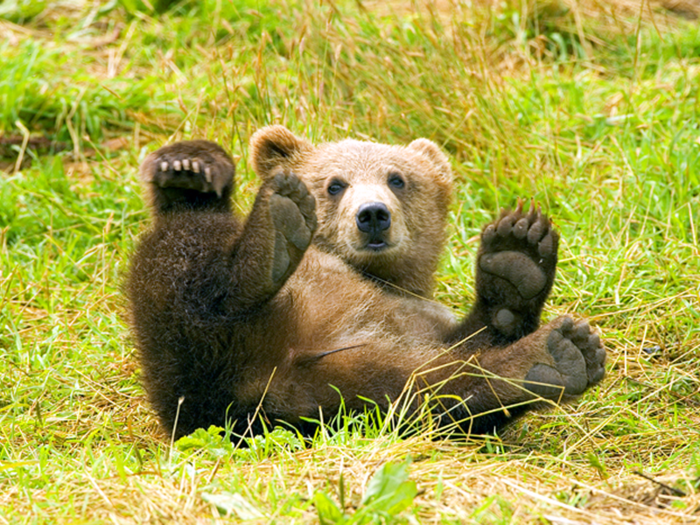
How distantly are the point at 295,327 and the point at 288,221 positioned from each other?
1.54ft

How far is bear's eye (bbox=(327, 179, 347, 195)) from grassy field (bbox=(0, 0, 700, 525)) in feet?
2.25

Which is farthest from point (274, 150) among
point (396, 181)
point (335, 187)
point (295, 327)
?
Answer: point (295, 327)

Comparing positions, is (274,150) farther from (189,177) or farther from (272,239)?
(272,239)

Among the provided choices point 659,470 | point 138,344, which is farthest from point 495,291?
point 138,344

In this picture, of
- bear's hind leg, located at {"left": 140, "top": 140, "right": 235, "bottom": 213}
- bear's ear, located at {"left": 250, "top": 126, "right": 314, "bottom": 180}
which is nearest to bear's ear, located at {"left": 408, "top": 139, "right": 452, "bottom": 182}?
bear's ear, located at {"left": 250, "top": 126, "right": 314, "bottom": 180}

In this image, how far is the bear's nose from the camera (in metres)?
4.62

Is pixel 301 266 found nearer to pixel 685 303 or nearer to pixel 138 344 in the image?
pixel 138 344

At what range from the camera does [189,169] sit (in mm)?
3992

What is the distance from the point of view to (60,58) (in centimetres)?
835

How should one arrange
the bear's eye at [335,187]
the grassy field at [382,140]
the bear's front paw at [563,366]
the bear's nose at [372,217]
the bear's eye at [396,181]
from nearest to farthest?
the grassy field at [382,140], the bear's front paw at [563,366], the bear's nose at [372,217], the bear's eye at [335,187], the bear's eye at [396,181]

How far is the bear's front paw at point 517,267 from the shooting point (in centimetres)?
408

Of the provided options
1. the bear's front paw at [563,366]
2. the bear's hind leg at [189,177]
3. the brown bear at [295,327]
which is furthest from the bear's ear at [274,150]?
the bear's front paw at [563,366]

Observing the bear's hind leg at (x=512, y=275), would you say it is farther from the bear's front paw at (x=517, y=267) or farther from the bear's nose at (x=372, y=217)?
the bear's nose at (x=372, y=217)

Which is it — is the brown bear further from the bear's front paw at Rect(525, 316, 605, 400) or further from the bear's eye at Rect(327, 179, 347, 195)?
the bear's eye at Rect(327, 179, 347, 195)
